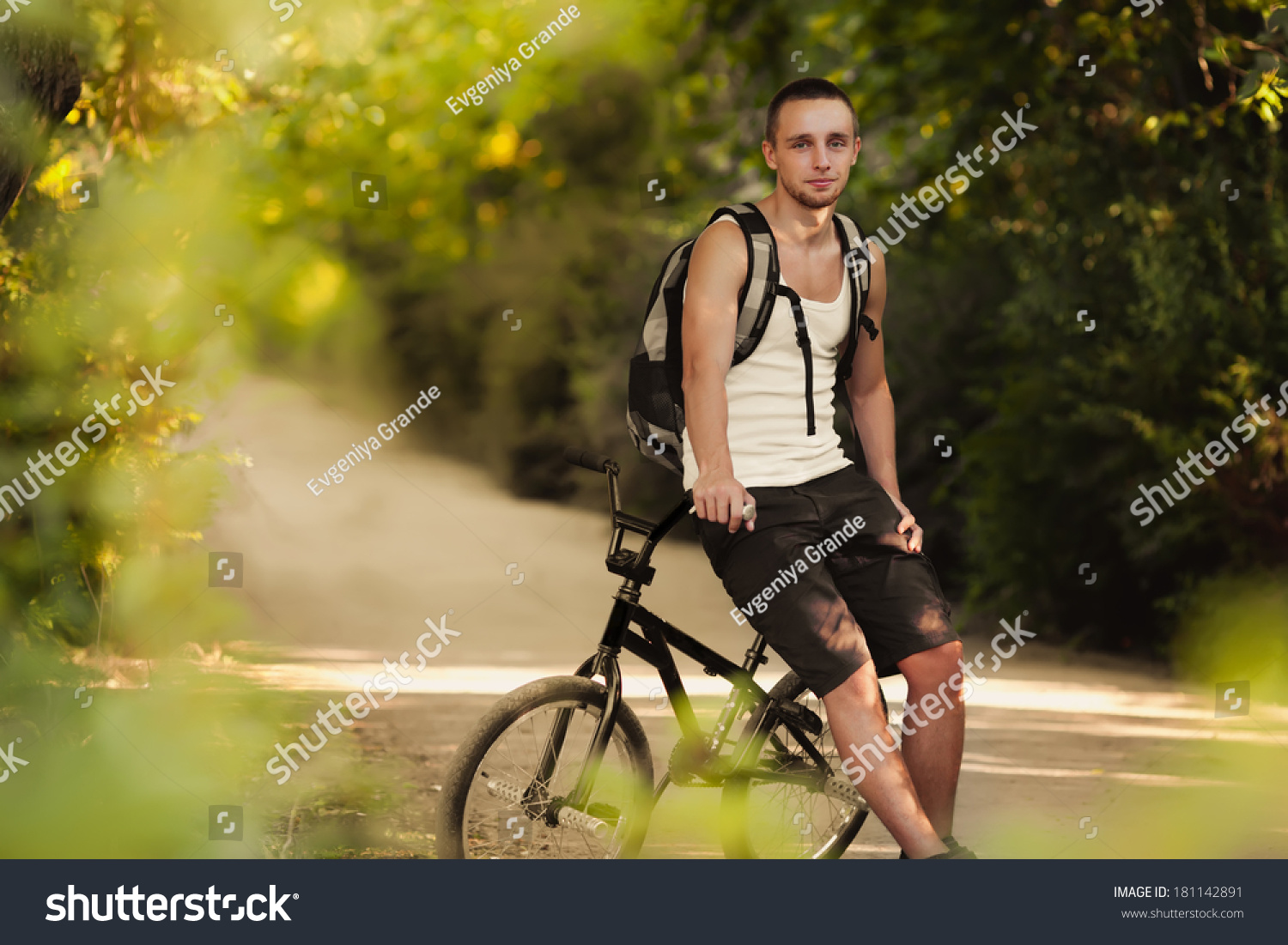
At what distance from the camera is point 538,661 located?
8.06m

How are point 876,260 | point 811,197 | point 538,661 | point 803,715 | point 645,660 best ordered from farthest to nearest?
1. point 538,661
2. point 803,715
3. point 645,660
4. point 876,260
5. point 811,197

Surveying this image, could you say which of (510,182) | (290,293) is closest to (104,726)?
(290,293)

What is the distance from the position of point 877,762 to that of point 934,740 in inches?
11.7

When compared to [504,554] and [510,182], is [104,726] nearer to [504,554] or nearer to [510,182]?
[504,554]

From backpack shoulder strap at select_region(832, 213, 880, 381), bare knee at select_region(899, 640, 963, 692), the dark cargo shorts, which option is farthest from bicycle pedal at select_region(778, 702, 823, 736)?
backpack shoulder strap at select_region(832, 213, 880, 381)

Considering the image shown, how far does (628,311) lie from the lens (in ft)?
40.8

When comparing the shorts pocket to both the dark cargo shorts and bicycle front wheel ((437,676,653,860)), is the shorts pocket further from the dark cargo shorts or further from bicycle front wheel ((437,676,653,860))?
bicycle front wheel ((437,676,653,860))

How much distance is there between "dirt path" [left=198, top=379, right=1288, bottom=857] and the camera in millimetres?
5254

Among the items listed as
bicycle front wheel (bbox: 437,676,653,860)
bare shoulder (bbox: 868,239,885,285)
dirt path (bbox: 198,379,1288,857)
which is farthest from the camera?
dirt path (bbox: 198,379,1288,857)

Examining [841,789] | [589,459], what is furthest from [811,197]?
[841,789]

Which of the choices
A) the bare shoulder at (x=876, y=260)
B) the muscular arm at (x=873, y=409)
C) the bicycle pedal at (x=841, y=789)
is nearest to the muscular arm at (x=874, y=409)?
the muscular arm at (x=873, y=409)

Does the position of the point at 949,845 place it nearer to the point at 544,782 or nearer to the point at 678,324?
the point at 544,782

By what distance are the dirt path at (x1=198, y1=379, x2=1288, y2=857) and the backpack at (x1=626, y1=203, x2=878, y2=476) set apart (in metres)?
1.45
